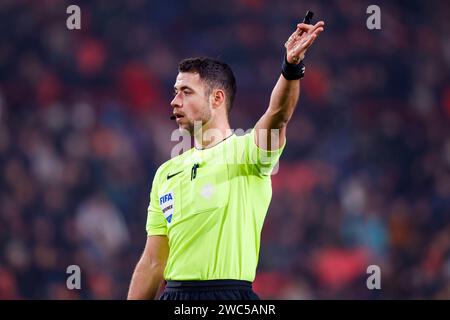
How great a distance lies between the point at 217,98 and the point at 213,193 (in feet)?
1.77

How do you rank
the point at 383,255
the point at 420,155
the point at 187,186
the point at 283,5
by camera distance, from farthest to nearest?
1. the point at 283,5
2. the point at 420,155
3. the point at 383,255
4. the point at 187,186

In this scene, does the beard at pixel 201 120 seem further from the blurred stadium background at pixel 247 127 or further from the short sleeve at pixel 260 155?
the blurred stadium background at pixel 247 127

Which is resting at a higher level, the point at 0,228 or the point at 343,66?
the point at 343,66

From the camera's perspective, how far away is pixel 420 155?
9.62 m

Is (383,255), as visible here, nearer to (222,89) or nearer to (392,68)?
(392,68)

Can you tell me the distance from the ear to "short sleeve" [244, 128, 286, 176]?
348 mm

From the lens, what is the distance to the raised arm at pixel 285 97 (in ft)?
13.5

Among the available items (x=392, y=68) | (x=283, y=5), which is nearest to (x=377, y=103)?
(x=392, y=68)

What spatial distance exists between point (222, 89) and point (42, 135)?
5.45 m

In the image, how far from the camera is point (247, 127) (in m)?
10.1
